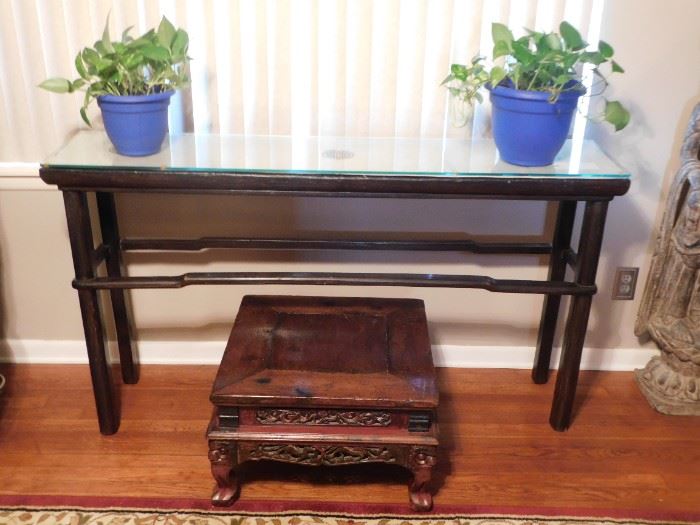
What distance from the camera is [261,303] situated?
186 centimetres

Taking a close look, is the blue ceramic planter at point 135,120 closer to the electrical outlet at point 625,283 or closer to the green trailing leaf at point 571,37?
the green trailing leaf at point 571,37

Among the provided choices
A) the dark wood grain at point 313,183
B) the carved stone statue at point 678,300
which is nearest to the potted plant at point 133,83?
the dark wood grain at point 313,183

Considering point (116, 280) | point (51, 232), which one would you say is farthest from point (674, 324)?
point (51, 232)

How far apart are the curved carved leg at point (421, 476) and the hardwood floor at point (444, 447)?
43mm

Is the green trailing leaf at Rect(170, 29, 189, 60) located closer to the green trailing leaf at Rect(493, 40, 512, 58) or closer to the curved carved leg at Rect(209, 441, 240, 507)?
the green trailing leaf at Rect(493, 40, 512, 58)

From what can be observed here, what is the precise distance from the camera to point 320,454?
5.35 ft

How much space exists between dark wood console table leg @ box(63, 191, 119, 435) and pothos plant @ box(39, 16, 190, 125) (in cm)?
23

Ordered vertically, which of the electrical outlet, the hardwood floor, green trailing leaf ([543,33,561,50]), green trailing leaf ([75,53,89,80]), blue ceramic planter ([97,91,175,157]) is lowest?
the hardwood floor

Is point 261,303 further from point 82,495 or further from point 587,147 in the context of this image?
point 587,147

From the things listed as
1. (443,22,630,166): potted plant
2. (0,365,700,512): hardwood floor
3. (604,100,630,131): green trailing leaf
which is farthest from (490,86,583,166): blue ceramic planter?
(0,365,700,512): hardwood floor

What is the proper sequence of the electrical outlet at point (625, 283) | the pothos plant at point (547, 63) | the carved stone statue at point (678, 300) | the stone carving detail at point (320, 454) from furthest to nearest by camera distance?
the electrical outlet at point (625, 283) < the carved stone statue at point (678, 300) < the stone carving detail at point (320, 454) < the pothos plant at point (547, 63)

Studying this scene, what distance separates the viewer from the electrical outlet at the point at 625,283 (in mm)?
2127

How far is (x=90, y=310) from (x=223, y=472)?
517mm

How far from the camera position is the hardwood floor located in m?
1.73
